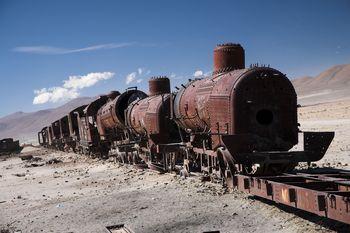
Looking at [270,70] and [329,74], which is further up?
[329,74]

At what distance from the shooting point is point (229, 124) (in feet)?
34.7

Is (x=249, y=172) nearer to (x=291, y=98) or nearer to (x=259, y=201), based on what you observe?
(x=259, y=201)

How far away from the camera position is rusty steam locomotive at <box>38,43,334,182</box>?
1022cm

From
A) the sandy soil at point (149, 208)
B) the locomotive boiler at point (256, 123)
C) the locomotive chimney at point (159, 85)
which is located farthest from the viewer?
the locomotive chimney at point (159, 85)

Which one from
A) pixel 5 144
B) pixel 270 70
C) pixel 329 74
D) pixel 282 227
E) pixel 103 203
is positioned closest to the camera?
pixel 282 227

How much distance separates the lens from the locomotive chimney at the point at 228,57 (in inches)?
504

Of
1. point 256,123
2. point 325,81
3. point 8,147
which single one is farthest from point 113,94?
point 325,81

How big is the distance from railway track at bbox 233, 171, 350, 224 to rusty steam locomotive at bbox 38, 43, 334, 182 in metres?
0.97

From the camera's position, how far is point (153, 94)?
1952 centimetres

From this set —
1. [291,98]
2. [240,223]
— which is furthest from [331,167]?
[240,223]

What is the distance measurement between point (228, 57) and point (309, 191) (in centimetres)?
671

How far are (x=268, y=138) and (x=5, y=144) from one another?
1793 inches

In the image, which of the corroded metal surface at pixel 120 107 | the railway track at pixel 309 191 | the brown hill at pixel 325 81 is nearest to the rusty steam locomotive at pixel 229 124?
the railway track at pixel 309 191

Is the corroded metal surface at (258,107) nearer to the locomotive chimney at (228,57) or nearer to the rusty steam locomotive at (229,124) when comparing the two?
the rusty steam locomotive at (229,124)
